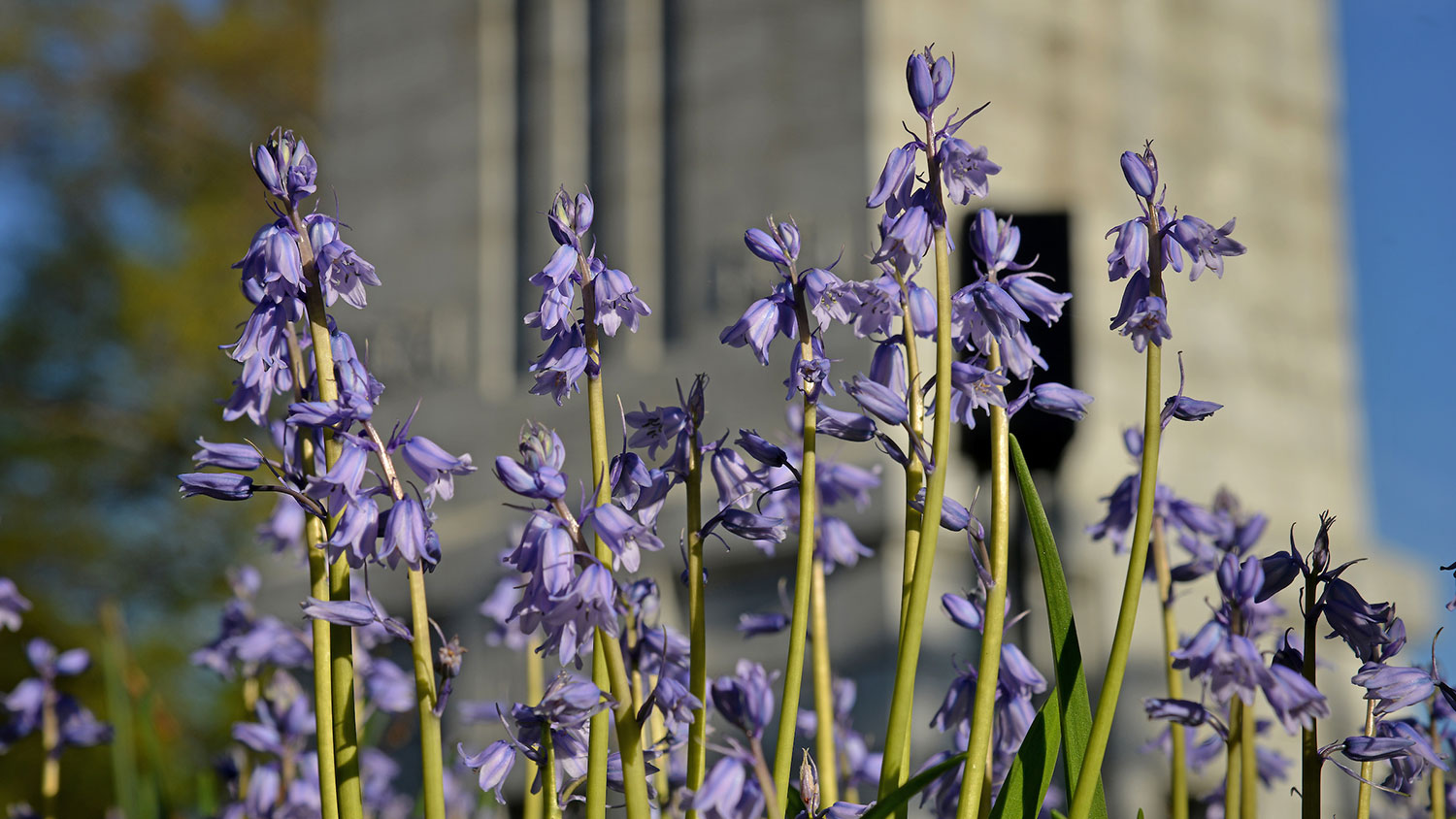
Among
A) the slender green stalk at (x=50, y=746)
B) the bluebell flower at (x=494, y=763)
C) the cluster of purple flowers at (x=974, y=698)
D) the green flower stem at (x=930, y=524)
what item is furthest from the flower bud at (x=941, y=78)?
the slender green stalk at (x=50, y=746)

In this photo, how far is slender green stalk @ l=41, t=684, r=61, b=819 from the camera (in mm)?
2271

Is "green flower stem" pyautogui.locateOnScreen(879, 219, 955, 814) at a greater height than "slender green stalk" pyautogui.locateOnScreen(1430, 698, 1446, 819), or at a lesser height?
greater

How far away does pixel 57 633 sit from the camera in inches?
471

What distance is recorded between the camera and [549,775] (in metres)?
1.23

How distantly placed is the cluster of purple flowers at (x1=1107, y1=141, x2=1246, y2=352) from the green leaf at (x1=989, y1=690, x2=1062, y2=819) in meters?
0.33

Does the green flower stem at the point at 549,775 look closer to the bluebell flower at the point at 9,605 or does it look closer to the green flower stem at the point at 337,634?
the green flower stem at the point at 337,634

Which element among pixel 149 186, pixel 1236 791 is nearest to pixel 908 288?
pixel 1236 791

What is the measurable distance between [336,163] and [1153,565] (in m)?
8.32

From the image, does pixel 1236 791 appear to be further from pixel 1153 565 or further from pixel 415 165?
pixel 415 165

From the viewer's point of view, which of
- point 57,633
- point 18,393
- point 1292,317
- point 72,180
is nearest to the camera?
point 1292,317

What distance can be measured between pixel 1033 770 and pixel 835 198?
569 cm

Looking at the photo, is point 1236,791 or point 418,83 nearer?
point 1236,791

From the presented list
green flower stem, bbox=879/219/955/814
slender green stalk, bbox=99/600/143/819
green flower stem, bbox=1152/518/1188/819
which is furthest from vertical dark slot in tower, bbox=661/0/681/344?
green flower stem, bbox=879/219/955/814

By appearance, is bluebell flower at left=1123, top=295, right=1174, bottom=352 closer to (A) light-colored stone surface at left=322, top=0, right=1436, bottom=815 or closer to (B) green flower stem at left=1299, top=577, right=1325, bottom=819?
(B) green flower stem at left=1299, top=577, right=1325, bottom=819
